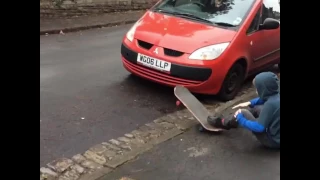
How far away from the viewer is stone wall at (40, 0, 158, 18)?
508 inches

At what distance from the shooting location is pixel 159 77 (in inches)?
250

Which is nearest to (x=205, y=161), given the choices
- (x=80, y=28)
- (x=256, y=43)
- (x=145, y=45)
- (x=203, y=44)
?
(x=203, y=44)

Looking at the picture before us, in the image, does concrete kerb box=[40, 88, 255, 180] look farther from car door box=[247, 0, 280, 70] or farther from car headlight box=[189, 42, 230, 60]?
car door box=[247, 0, 280, 70]

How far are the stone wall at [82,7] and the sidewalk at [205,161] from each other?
890 centimetres

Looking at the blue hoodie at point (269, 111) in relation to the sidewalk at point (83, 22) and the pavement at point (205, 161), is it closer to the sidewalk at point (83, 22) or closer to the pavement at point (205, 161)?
the pavement at point (205, 161)

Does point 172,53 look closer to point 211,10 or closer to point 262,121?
point 211,10

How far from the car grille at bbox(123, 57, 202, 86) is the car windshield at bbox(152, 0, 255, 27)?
120cm

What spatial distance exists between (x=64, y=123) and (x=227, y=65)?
98.9 inches

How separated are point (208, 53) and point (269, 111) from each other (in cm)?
176

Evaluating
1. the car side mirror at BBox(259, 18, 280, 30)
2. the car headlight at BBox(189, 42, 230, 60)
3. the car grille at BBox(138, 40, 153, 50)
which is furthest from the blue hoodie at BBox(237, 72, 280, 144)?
the car side mirror at BBox(259, 18, 280, 30)

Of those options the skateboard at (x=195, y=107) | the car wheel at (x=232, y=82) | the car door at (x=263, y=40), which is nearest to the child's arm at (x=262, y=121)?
the skateboard at (x=195, y=107)

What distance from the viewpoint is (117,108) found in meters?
6.03
